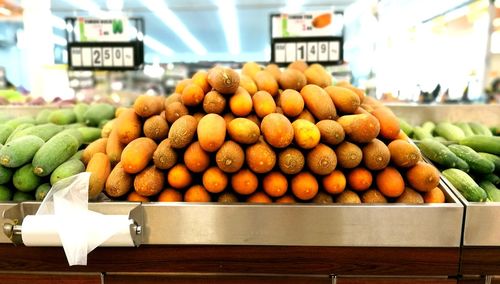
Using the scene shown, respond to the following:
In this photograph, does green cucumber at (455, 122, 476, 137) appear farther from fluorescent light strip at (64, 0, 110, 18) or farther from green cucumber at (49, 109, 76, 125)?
fluorescent light strip at (64, 0, 110, 18)

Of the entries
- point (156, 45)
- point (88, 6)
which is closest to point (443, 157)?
point (88, 6)

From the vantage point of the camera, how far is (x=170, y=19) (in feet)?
38.5

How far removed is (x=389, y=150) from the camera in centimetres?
133

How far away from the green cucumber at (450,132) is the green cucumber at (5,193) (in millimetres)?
2167

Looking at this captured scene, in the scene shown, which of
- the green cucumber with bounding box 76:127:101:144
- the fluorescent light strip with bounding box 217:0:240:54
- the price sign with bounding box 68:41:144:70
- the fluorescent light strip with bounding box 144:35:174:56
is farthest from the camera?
the fluorescent light strip with bounding box 144:35:174:56

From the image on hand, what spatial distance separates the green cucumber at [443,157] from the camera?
1.52m

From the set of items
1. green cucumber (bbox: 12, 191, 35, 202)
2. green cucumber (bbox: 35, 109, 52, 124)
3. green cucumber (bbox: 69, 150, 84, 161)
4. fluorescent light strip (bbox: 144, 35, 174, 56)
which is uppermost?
fluorescent light strip (bbox: 144, 35, 174, 56)

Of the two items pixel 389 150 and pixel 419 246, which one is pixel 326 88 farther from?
pixel 419 246

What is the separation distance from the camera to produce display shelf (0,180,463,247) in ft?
4.00

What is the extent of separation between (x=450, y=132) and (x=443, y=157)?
68cm

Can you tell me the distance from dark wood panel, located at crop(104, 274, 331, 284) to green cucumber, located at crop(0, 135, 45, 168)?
1.75 ft

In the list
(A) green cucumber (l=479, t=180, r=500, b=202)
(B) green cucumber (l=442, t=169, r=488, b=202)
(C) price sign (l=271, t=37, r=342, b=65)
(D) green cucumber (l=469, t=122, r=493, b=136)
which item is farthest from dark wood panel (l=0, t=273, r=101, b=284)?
(C) price sign (l=271, t=37, r=342, b=65)

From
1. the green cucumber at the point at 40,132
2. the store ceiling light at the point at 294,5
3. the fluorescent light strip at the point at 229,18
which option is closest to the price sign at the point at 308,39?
the green cucumber at the point at 40,132

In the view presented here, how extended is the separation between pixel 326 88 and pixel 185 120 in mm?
612
